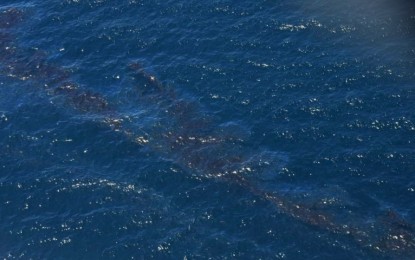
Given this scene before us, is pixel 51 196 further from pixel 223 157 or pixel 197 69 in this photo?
pixel 197 69

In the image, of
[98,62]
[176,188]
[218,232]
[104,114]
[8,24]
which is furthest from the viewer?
[8,24]

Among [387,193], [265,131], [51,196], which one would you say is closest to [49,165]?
Answer: [51,196]

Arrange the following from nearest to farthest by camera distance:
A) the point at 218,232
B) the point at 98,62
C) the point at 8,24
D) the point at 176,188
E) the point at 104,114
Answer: the point at 218,232, the point at 176,188, the point at 104,114, the point at 98,62, the point at 8,24

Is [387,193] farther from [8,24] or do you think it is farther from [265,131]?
[8,24]

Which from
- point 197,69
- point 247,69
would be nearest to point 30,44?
point 197,69

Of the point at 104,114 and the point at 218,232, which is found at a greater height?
the point at 104,114

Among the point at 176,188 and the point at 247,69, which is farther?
the point at 247,69

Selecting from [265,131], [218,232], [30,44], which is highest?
[30,44]
